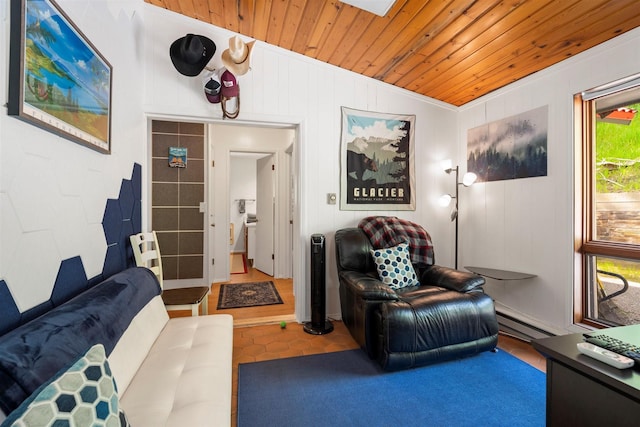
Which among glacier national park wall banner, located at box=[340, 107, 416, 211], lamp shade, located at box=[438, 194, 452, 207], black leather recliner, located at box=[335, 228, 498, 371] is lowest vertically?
black leather recliner, located at box=[335, 228, 498, 371]

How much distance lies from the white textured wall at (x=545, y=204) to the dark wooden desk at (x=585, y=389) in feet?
4.03

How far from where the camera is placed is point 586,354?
3.89 ft

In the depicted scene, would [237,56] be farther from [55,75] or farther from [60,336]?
[60,336]

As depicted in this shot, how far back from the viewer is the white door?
470 centimetres

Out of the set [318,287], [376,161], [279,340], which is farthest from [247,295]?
[376,161]

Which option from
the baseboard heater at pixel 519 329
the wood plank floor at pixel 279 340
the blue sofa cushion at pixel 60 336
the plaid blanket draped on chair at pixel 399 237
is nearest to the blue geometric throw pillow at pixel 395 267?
the plaid blanket draped on chair at pixel 399 237

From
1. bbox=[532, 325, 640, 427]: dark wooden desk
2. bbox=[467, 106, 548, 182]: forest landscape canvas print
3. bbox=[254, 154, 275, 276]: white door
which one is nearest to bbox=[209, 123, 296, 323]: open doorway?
bbox=[254, 154, 275, 276]: white door

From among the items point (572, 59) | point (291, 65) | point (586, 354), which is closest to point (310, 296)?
point (586, 354)

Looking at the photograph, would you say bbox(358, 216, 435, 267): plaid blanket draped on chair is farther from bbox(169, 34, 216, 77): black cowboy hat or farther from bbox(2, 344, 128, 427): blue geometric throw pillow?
bbox(2, 344, 128, 427): blue geometric throw pillow

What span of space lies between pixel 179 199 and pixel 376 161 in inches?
105

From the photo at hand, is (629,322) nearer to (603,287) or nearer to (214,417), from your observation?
(603,287)

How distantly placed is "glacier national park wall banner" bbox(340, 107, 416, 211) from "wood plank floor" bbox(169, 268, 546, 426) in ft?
4.15

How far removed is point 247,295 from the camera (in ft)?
12.2

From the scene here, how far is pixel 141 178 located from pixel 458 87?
3164mm
